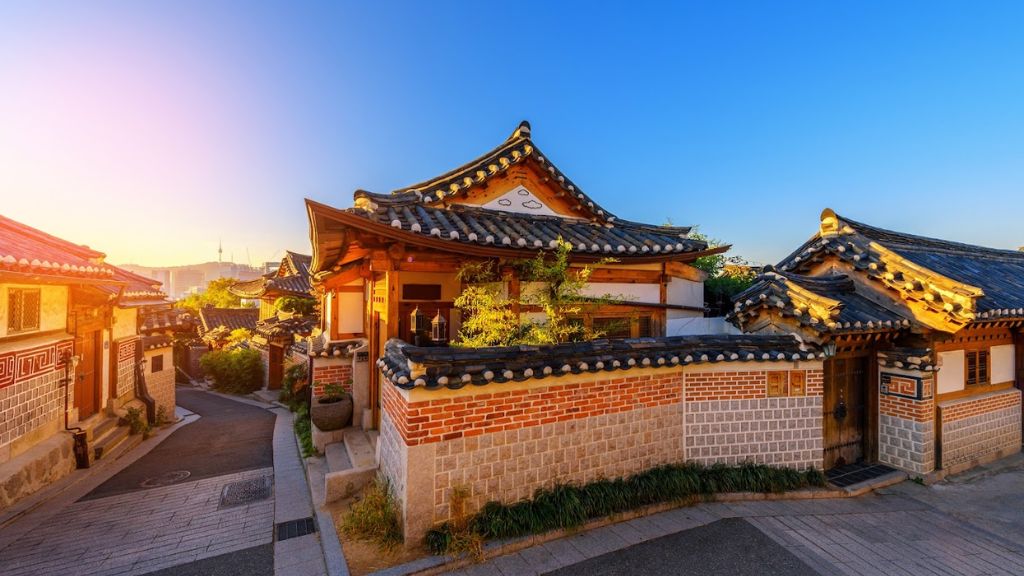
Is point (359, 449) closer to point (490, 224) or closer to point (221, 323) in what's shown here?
point (490, 224)

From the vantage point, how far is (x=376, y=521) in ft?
17.7

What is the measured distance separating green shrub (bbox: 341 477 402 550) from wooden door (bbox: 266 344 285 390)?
14943 millimetres

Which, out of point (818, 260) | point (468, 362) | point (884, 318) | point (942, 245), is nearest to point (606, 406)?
point (468, 362)

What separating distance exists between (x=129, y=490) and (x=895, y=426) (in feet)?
50.2

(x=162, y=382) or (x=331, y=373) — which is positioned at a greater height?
(x=331, y=373)

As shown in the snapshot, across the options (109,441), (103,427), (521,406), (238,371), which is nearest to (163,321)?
(238,371)

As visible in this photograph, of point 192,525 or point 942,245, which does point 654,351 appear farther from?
point 942,245

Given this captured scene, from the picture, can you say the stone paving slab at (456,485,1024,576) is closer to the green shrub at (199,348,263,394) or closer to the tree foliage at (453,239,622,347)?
the tree foliage at (453,239,622,347)

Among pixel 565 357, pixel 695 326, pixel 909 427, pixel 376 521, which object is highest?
pixel 695 326

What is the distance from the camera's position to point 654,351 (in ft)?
21.3

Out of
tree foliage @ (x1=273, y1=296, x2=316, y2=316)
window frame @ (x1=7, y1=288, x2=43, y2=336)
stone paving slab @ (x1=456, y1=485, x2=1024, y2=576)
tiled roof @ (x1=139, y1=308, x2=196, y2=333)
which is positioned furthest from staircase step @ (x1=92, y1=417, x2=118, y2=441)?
stone paving slab @ (x1=456, y1=485, x2=1024, y2=576)

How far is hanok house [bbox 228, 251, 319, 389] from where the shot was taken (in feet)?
52.6

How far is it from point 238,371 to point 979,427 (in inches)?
1011

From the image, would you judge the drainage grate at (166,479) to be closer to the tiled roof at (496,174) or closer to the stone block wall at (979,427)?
the tiled roof at (496,174)
